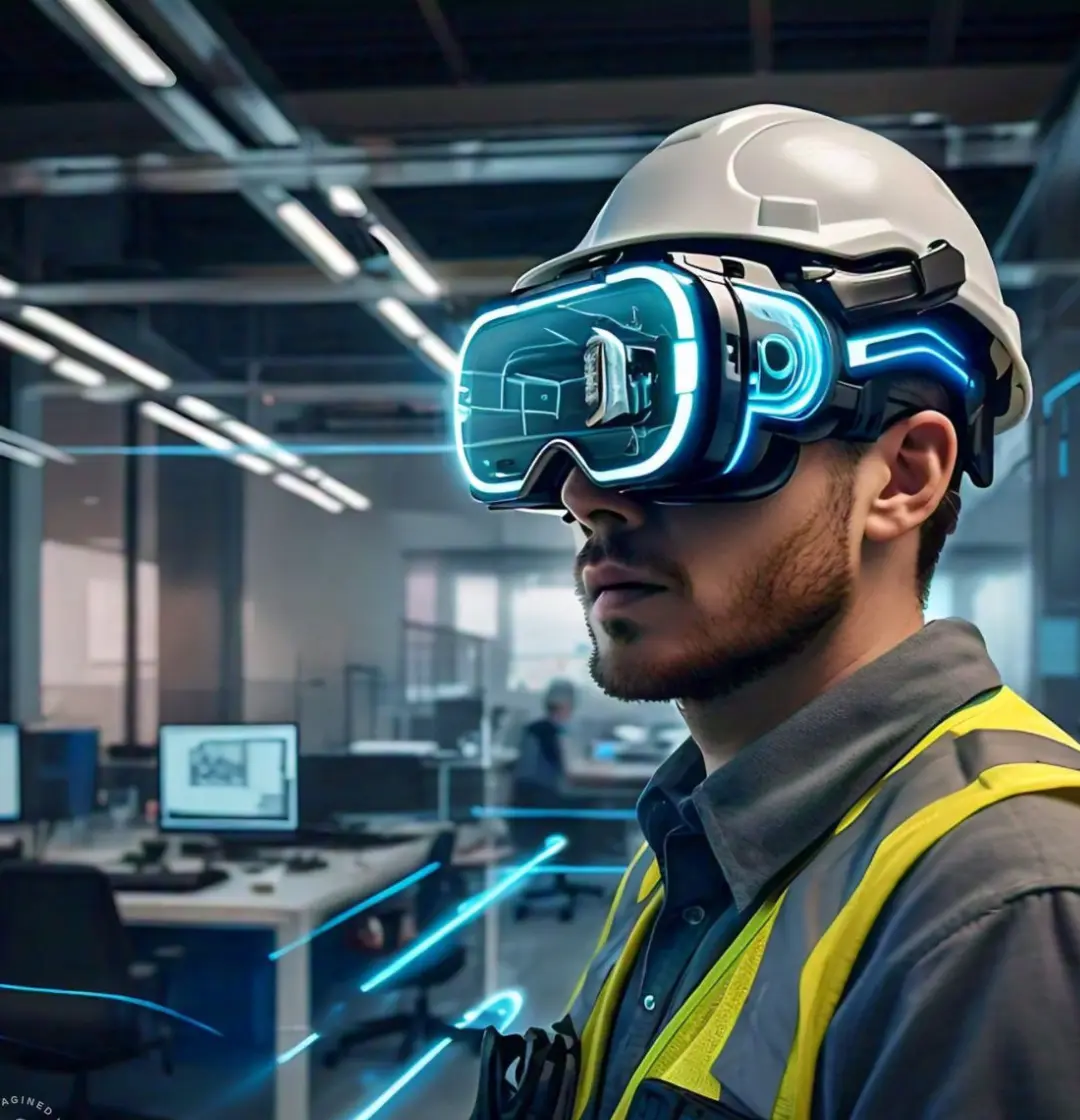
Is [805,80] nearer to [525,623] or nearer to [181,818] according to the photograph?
[525,623]

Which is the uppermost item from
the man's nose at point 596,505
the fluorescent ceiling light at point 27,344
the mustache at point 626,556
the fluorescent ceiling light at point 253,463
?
the fluorescent ceiling light at point 27,344

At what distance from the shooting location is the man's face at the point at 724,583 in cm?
75

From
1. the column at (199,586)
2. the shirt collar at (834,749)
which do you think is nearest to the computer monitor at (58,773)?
the column at (199,586)

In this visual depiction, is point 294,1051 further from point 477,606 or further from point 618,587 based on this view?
point 618,587

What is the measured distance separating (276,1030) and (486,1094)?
228 centimetres

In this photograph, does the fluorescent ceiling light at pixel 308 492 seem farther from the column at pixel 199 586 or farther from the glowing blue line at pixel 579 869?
the glowing blue line at pixel 579 869

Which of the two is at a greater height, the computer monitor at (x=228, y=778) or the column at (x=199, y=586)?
the column at (x=199, y=586)

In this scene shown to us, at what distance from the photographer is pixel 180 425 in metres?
3.95

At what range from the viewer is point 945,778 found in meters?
0.62

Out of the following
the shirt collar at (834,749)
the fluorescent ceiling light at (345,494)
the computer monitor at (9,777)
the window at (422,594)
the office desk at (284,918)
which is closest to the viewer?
the shirt collar at (834,749)

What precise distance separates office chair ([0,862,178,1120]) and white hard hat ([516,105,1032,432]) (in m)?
2.42

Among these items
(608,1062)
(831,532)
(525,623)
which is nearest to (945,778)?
(831,532)

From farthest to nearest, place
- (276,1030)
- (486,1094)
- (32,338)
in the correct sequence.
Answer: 1. (32,338)
2. (276,1030)
3. (486,1094)

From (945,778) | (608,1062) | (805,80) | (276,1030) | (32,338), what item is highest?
(805,80)
